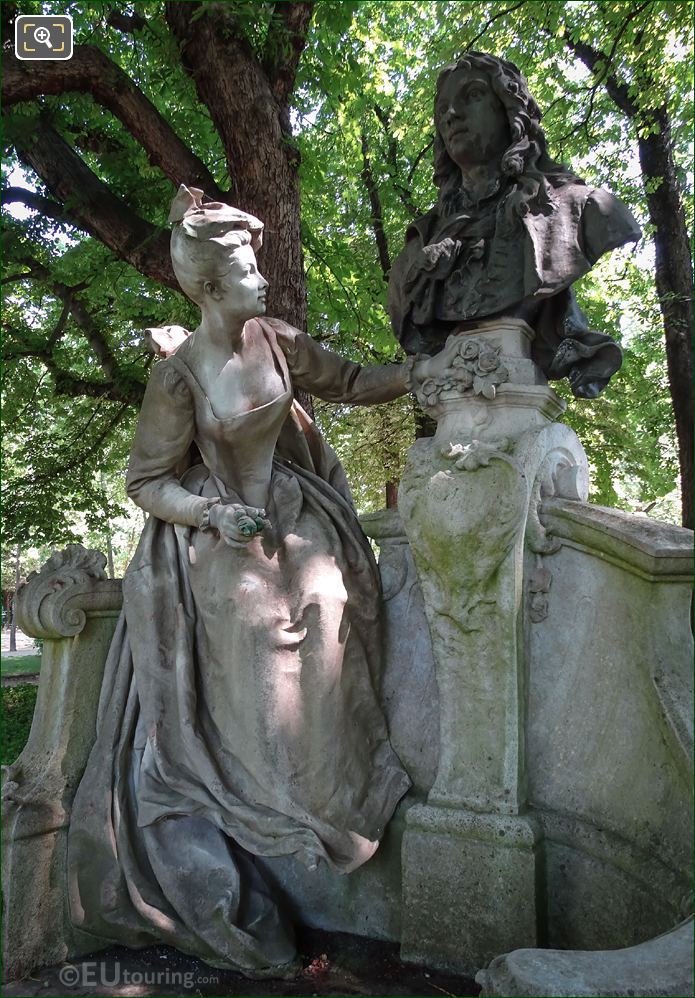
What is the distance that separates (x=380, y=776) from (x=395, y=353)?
21.1 ft

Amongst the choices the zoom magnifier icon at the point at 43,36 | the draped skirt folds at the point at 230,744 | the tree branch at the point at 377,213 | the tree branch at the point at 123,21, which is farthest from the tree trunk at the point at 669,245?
the draped skirt folds at the point at 230,744

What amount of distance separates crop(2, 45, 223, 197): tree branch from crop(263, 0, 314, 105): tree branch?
79 centimetres

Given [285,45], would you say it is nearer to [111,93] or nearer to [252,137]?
[252,137]

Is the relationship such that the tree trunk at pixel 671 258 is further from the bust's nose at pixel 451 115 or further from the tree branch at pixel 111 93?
the bust's nose at pixel 451 115

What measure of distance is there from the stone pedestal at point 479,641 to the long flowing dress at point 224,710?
28 centimetres

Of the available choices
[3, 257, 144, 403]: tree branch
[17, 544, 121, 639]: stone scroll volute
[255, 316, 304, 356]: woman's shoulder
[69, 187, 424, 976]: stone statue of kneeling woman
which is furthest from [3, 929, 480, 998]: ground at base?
[3, 257, 144, 403]: tree branch

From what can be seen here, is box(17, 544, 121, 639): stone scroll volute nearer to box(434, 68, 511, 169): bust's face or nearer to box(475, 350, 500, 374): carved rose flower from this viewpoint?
box(475, 350, 500, 374): carved rose flower

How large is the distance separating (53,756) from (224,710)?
697 millimetres

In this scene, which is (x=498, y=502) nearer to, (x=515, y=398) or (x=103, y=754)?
(x=515, y=398)

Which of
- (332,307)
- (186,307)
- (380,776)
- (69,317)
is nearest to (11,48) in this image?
(186,307)

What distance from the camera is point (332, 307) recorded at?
8266mm

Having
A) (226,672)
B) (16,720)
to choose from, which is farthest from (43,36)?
(16,720)

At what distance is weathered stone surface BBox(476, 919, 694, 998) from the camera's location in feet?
5.77

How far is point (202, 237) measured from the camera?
10.3ft
